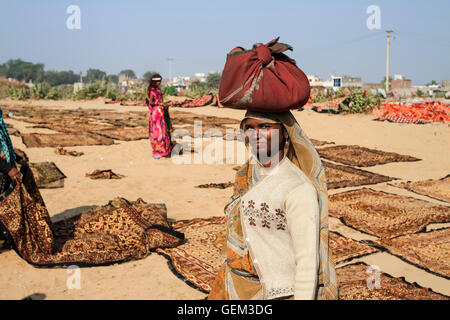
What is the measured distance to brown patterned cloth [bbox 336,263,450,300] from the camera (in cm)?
355

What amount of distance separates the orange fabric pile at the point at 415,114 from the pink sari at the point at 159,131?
385 inches

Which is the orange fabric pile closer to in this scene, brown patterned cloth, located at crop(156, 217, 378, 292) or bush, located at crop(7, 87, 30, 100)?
brown patterned cloth, located at crop(156, 217, 378, 292)

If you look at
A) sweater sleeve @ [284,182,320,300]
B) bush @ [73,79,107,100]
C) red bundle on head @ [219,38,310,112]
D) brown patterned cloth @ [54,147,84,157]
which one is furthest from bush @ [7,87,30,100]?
sweater sleeve @ [284,182,320,300]

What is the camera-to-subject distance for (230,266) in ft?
6.47

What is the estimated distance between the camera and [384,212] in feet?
19.0

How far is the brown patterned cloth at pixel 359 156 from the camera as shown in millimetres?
9281

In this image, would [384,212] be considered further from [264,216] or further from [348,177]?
[264,216]

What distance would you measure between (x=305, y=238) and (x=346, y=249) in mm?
3158

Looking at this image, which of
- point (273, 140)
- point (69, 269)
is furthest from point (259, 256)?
point (69, 269)

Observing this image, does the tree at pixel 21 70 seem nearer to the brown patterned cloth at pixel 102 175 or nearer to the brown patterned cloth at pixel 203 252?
the brown patterned cloth at pixel 102 175

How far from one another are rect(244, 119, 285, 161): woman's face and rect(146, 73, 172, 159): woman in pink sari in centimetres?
753

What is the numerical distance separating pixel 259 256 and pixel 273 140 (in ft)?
1.67

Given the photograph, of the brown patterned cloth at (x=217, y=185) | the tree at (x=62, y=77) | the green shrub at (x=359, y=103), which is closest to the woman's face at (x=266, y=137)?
the brown patterned cloth at (x=217, y=185)

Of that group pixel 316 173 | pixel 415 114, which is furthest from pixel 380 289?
pixel 415 114
